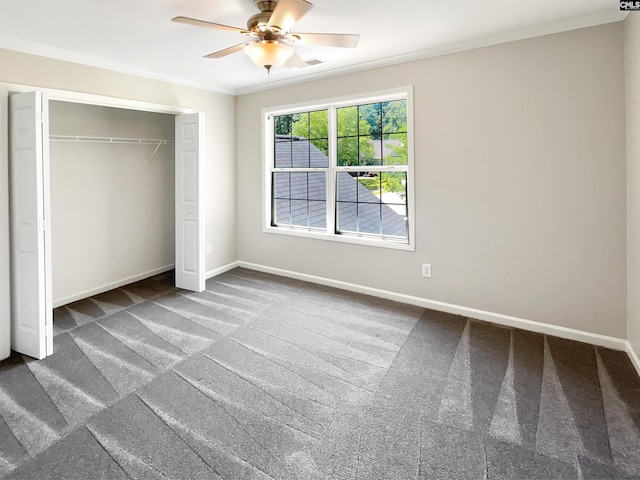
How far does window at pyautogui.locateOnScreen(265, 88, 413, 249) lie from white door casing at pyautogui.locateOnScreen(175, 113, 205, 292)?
1.01 m

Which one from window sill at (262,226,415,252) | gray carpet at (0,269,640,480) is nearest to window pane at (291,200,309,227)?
window sill at (262,226,415,252)

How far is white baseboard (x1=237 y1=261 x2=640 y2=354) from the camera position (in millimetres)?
2799

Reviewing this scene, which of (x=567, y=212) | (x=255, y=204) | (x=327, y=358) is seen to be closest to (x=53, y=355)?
(x=327, y=358)

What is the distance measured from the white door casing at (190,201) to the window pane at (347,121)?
1615 millimetres

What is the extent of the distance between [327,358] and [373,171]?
7.12ft

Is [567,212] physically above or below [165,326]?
above

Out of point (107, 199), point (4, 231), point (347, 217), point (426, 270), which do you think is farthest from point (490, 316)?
point (107, 199)

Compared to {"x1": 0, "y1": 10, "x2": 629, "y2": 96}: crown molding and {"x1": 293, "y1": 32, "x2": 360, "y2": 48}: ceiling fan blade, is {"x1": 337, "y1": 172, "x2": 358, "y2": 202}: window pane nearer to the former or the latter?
{"x1": 0, "y1": 10, "x2": 629, "y2": 96}: crown molding

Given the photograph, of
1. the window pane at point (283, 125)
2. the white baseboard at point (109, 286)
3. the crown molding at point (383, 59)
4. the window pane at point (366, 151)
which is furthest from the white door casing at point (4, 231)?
the window pane at point (366, 151)

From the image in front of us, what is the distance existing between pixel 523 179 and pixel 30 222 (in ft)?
13.1

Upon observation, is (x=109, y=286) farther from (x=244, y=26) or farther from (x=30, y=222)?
(x=244, y=26)

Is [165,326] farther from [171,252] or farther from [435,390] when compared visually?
[435,390]

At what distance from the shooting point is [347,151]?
4148 millimetres

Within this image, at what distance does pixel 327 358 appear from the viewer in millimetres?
2711
